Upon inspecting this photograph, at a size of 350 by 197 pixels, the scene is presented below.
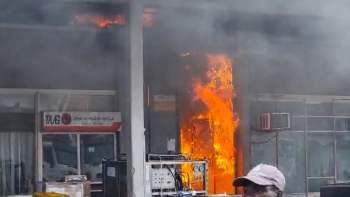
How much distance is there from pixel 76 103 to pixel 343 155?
5303mm

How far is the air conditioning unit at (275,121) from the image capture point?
11.3m

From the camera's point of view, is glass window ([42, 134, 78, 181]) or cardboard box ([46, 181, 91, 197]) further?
glass window ([42, 134, 78, 181])

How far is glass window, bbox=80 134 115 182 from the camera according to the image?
34.4 ft

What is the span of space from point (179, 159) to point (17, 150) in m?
2.77

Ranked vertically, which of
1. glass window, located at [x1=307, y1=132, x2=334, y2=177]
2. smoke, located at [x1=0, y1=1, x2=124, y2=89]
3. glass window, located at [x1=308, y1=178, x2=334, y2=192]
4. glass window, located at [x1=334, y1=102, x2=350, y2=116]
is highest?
smoke, located at [x1=0, y1=1, x2=124, y2=89]

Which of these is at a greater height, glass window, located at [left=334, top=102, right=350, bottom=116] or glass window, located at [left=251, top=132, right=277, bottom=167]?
glass window, located at [left=334, top=102, right=350, bottom=116]

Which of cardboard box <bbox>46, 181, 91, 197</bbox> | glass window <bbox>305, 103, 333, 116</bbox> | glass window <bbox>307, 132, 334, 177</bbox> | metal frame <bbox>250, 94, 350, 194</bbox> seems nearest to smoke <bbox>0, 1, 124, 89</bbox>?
cardboard box <bbox>46, 181, 91, 197</bbox>

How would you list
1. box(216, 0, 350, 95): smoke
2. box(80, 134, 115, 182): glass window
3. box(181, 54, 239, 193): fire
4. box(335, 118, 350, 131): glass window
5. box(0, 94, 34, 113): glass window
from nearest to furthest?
box(216, 0, 350, 95): smoke, box(0, 94, 34, 113): glass window, box(80, 134, 115, 182): glass window, box(181, 54, 239, 193): fire, box(335, 118, 350, 131): glass window

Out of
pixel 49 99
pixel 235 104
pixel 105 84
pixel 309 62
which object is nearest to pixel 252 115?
pixel 235 104

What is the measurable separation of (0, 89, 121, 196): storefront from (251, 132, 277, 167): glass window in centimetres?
258

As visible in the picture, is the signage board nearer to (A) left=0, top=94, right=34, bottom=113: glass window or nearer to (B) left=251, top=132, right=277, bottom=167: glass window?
(A) left=0, top=94, right=34, bottom=113: glass window

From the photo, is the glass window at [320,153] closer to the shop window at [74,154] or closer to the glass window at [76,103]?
the shop window at [74,154]

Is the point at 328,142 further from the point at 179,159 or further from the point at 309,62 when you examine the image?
the point at 179,159

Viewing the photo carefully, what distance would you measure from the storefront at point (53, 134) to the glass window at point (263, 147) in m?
2.58
